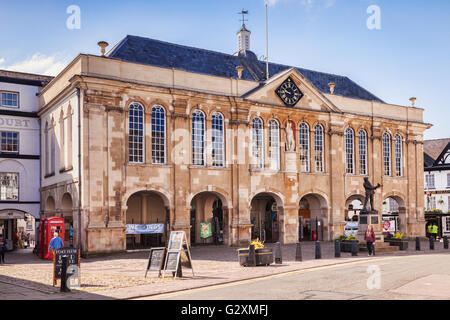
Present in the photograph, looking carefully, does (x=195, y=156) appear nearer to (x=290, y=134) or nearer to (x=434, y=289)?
(x=290, y=134)

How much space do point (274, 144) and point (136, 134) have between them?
9981 mm

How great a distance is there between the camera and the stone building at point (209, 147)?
29625 mm

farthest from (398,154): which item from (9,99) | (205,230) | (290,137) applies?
(9,99)

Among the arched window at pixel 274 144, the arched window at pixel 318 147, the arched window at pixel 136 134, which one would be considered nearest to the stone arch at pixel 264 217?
the arched window at pixel 274 144

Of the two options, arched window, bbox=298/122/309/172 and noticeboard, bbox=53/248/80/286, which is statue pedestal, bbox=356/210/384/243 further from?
noticeboard, bbox=53/248/80/286

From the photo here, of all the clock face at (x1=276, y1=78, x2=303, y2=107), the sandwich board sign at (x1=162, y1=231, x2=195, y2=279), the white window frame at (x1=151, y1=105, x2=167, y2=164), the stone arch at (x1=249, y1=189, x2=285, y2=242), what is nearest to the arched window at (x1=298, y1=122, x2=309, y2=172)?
the clock face at (x1=276, y1=78, x2=303, y2=107)

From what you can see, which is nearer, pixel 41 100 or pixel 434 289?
pixel 434 289

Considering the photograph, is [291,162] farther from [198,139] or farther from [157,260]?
[157,260]

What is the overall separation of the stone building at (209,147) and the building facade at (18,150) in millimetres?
969

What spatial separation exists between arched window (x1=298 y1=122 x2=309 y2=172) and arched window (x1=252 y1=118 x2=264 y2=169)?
328 cm

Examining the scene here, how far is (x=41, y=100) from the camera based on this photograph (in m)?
36.6
